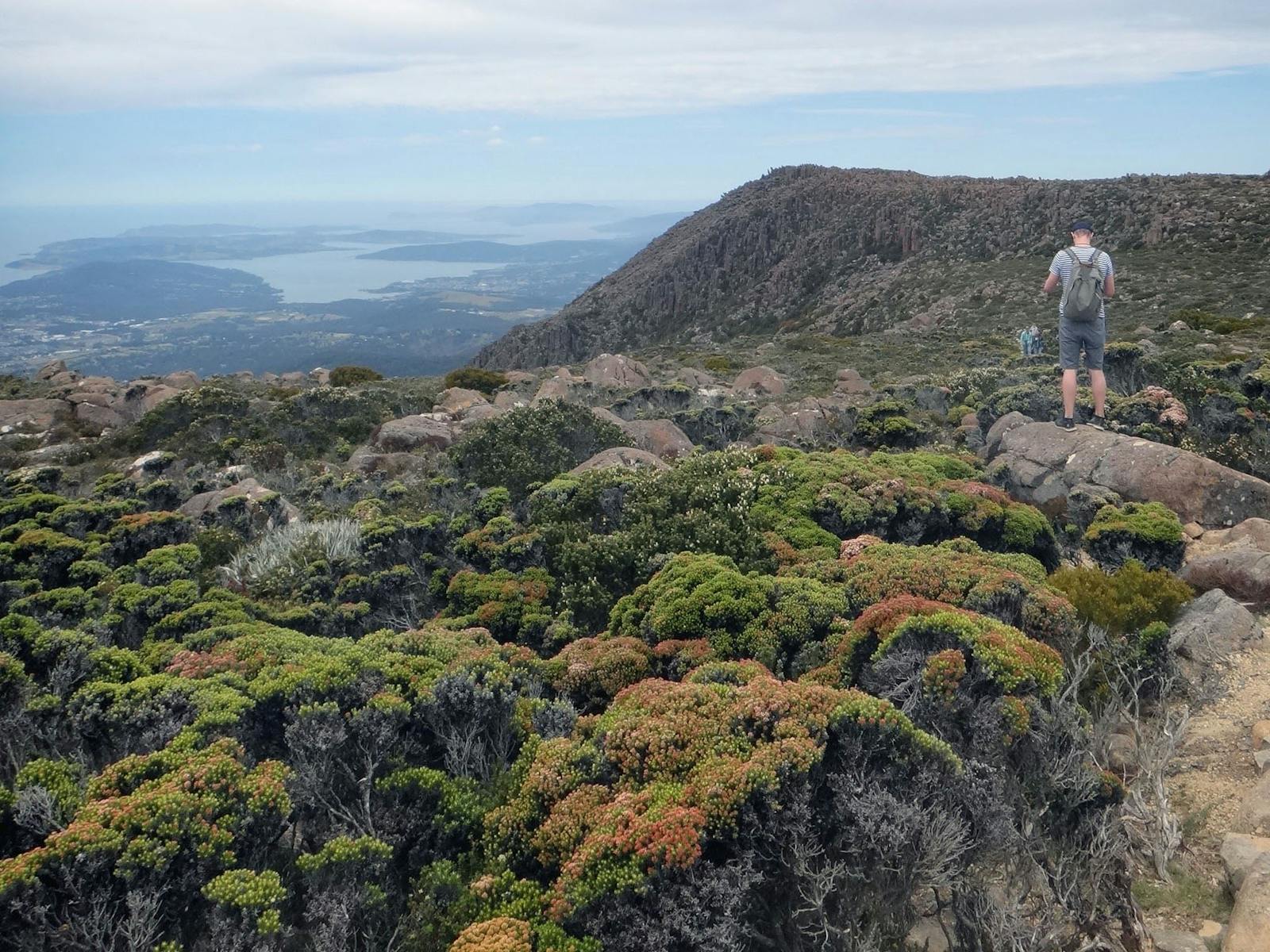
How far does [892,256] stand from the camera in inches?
2625

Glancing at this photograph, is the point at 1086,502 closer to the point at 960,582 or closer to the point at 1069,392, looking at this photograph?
the point at 1069,392

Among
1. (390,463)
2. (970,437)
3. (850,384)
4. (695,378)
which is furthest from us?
(695,378)

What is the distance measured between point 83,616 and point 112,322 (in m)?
182

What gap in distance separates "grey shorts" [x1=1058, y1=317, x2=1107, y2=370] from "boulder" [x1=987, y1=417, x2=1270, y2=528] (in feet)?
2.86

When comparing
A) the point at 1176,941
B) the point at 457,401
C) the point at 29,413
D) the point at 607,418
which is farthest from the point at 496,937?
the point at 29,413

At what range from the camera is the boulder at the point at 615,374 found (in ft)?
76.2

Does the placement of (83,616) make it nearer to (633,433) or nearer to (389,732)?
(389,732)

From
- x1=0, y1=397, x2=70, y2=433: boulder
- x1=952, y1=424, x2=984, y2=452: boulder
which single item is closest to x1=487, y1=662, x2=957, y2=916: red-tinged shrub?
x1=952, y1=424, x2=984, y2=452: boulder

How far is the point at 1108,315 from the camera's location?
35.8 meters

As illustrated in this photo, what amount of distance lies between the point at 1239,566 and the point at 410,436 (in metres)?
13.0

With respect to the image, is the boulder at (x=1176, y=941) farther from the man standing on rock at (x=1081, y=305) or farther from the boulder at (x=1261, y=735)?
the man standing on rock at (x=1081, y=305)

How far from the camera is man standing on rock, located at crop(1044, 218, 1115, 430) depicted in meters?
9.73

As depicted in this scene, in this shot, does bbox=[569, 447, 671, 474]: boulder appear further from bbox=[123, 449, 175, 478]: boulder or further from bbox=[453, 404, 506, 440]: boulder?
bbox=[123, 449, 175, 478]: boulder

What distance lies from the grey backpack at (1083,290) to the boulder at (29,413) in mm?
22459
